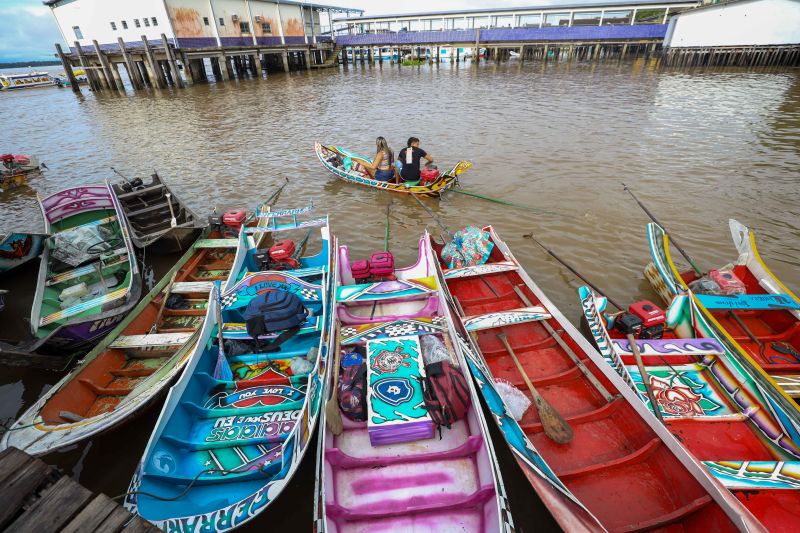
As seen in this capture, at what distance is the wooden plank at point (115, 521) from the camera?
6.54 ft

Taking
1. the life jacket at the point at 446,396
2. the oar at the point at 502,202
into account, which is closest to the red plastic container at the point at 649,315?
the life jacket at the point at 446,396

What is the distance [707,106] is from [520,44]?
33.6 m

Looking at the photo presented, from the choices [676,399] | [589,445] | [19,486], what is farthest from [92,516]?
[676,399]

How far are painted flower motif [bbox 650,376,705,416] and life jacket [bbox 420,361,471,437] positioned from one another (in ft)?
8.56

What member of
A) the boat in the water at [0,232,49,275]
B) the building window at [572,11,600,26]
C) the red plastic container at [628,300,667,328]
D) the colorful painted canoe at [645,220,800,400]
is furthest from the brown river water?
the building window at [572,11,600,26]

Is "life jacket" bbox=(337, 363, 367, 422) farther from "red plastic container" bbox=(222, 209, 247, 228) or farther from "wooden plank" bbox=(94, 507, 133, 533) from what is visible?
"red plastic container" bbox=(222, 209, 247, 228)

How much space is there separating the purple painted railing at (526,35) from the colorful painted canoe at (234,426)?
2130 inches

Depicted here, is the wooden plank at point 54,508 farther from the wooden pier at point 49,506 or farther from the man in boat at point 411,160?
the man in boat at point 411,160

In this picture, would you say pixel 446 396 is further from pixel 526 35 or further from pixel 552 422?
pixel 526 35

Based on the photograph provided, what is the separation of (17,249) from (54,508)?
921 centimetres

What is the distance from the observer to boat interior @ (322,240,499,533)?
3.24 m

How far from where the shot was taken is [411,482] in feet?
11.7

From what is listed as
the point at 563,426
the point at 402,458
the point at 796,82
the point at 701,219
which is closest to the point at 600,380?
the point at 563,426

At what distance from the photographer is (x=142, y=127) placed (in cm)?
2102
